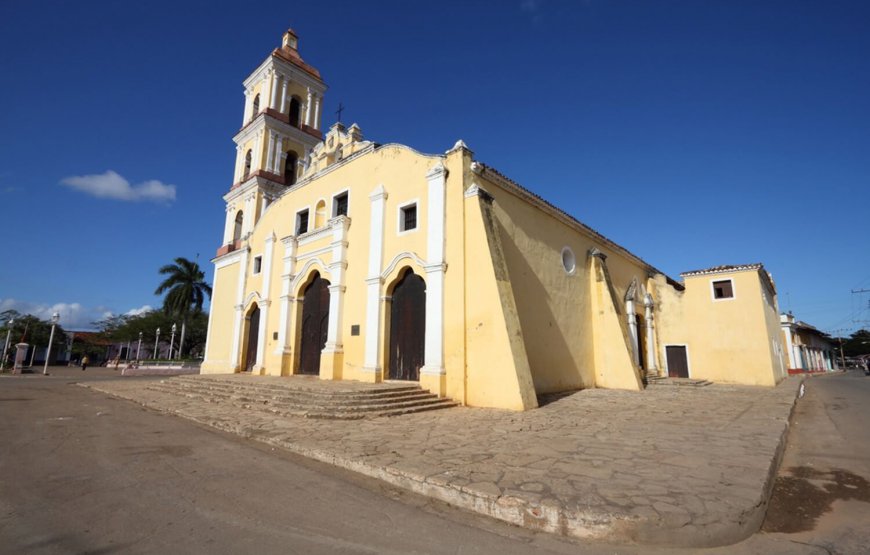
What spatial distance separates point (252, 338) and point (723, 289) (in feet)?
74.8

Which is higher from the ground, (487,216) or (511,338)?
(487,216)

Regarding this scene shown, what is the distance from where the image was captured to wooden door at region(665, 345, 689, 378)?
2072 centimetres

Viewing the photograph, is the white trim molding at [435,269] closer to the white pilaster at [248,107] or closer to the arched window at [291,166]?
the arched window at [291,166]

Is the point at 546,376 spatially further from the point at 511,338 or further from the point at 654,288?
the point at 654,288

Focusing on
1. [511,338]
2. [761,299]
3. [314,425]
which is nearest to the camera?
[314,425]

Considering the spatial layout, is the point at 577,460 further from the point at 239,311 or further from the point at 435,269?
the point at 239,311

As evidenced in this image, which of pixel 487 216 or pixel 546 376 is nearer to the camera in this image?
pixel 487 216

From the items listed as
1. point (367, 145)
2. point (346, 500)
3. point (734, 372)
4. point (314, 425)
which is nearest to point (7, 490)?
point (346, 500)

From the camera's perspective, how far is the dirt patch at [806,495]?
3644mm

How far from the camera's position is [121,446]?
5.83m

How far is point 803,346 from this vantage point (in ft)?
120

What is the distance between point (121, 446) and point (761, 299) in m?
23.8

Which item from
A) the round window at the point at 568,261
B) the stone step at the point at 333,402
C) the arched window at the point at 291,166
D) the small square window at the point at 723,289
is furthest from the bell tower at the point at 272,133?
the small square window at the point at 723,289

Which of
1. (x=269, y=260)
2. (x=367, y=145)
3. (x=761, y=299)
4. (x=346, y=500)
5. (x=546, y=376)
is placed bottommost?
(x=346, y=500)
